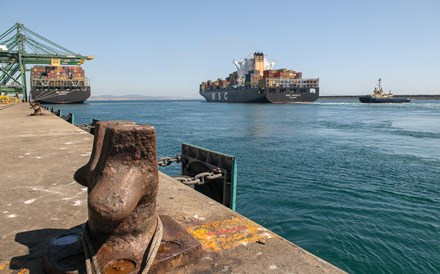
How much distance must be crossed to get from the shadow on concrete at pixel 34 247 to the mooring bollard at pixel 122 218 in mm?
185

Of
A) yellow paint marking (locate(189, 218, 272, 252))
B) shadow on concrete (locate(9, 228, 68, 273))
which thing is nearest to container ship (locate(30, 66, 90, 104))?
shadow on concrete (locate(9, 228, 68, 273))

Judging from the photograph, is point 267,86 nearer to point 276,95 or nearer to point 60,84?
point 276,95

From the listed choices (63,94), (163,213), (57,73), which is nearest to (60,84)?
(63,94)

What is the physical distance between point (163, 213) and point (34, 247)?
48.2 inches

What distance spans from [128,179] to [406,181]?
1123 cm

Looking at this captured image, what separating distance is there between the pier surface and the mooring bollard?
222 mm

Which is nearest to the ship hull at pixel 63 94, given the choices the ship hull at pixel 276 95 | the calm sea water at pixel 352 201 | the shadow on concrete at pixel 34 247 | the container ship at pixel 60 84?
the container ship at pixel 60 84

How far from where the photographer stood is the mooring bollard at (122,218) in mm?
2002

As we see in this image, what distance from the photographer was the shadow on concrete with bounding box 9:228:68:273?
2.31 m

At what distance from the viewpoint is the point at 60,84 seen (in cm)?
7606

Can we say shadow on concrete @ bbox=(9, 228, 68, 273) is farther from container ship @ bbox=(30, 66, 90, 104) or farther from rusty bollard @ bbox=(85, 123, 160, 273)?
container ship @ bbox=(30, 66, 90, 104)

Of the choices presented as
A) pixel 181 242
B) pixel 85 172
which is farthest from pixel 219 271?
pixel 85 172

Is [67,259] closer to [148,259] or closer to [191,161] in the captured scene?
[148,259]

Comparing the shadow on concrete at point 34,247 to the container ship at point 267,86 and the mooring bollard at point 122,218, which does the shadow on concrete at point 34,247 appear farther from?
the container ship at point 267,86
